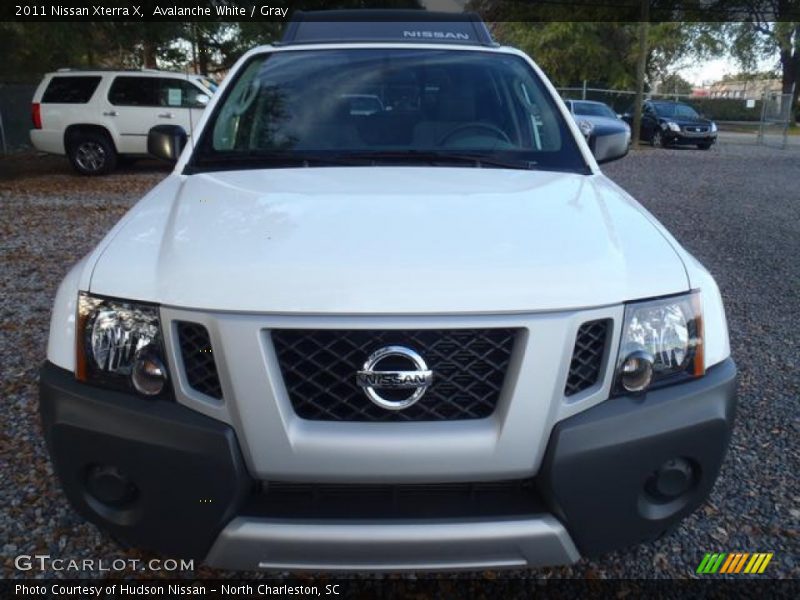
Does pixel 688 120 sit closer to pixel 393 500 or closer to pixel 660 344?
pixel 660 344

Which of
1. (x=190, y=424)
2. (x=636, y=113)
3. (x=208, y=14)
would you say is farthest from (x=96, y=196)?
(x=636, y=113)

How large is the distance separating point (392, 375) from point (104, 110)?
40.7ft

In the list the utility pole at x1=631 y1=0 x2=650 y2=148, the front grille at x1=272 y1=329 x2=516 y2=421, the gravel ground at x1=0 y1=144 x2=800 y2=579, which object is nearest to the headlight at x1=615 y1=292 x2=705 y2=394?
the front grille at x1=272 y1=329 x2=516 y2=421

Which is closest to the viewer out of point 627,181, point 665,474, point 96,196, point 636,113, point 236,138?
point 665,474

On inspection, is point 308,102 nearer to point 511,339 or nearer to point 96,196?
point 511,339

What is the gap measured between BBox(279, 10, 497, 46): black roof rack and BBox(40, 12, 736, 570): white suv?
75.5 inches

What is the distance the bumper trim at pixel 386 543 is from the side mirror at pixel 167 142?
2.19 metres

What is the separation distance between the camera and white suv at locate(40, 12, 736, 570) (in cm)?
166

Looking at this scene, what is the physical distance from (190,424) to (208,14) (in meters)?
13.2

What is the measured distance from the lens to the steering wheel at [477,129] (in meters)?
3.05

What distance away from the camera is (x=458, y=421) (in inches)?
68.1

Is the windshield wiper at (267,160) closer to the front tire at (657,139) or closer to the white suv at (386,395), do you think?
the white suv at (386,395)

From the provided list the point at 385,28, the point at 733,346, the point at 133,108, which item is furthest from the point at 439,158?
the point at 133,108

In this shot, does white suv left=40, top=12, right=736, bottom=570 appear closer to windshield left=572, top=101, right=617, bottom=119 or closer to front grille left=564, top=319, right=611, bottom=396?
front grille left=564, top=319, right=611, bottom=396
